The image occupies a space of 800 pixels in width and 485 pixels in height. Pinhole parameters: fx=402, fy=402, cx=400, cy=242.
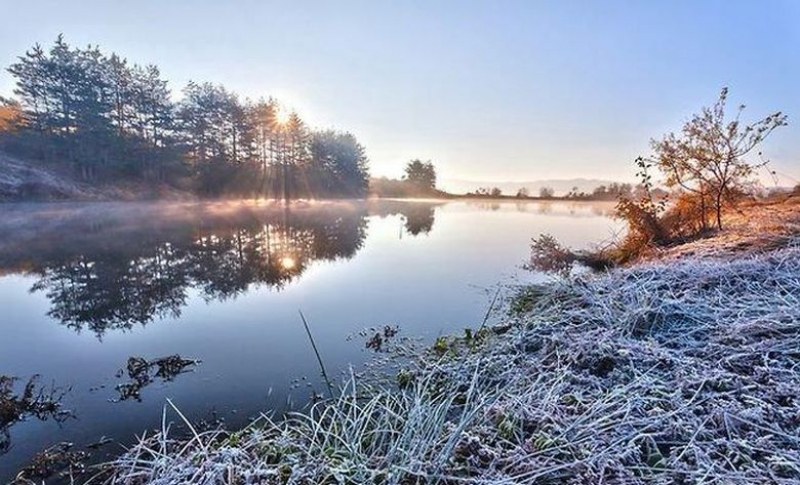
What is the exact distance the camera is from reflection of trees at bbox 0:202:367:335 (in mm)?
5930

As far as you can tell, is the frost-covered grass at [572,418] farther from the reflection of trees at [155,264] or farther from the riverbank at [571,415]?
the reflection of trees at [155,264]

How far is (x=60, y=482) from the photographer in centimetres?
245

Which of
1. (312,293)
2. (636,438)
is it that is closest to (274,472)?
(636,438)

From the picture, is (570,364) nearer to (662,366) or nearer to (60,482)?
(662,366)

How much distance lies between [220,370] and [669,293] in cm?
505

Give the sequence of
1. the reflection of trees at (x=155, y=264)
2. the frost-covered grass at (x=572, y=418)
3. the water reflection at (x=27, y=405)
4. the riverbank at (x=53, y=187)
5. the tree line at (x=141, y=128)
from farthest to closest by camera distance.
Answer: the tree line at (x=141, y=128), the riverbank at (x=53, y=187), the reflection of trees at (x=155, y=264), the water reflection at (x=27, y=405), the frost-covered grass at (x=572, y=418)

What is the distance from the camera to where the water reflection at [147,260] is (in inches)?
237

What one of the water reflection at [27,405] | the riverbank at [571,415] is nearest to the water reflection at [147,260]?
the water reflection at [27,405]

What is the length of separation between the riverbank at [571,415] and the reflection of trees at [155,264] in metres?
3.70

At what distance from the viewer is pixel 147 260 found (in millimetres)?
→ 9305

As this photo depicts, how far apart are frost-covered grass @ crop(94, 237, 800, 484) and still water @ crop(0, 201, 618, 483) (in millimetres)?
622

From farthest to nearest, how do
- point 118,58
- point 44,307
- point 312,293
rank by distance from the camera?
point 118,58
point 312,293
point 44,307

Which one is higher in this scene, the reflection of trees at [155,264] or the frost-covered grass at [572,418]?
the frost-covered grass at [572,418]

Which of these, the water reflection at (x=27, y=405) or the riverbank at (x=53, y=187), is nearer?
the water reflection at (x=27, y=405)
